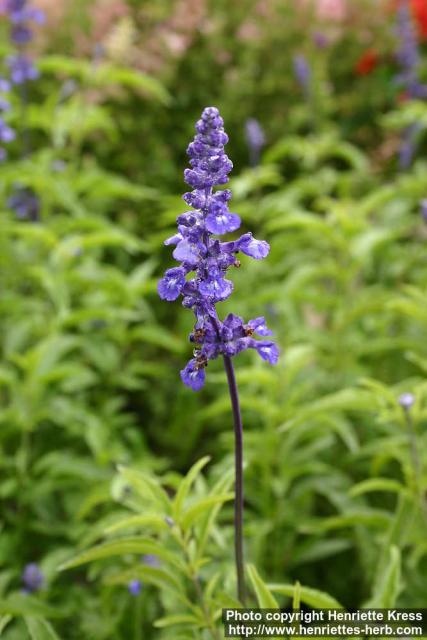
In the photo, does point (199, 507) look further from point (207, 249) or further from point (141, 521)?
point (207, 249)

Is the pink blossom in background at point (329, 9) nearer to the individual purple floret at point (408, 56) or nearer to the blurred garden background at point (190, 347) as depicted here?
the blurred garden background at point (190, 347)

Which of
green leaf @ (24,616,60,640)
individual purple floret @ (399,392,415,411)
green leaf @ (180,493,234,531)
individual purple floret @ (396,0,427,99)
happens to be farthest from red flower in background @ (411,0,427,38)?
green leaf @ (24,616,60,640)

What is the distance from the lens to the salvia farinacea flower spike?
173 centimetres

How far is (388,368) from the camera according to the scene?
14.6 feet

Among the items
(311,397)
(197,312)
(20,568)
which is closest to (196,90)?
(311,397)

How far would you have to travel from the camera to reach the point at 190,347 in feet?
17.5

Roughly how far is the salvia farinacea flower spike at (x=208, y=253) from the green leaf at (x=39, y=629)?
897mm

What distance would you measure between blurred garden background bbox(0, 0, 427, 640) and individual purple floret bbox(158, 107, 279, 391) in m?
0.45

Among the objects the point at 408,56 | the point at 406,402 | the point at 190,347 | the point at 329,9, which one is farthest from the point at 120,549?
the point at 329,9

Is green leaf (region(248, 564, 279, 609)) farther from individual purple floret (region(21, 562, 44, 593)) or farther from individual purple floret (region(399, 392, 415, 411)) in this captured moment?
individual purple floret (region(21, 562, 44, 593))

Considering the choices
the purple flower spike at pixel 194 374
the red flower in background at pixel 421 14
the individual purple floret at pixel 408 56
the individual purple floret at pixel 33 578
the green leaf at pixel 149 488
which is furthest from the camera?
the red flower in background at pixel 421 14

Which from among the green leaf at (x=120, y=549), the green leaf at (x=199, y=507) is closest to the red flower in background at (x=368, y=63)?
the green leaf at (x=199, y=507)

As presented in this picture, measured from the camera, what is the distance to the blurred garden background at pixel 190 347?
285 cm

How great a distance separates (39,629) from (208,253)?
4.00 ft
